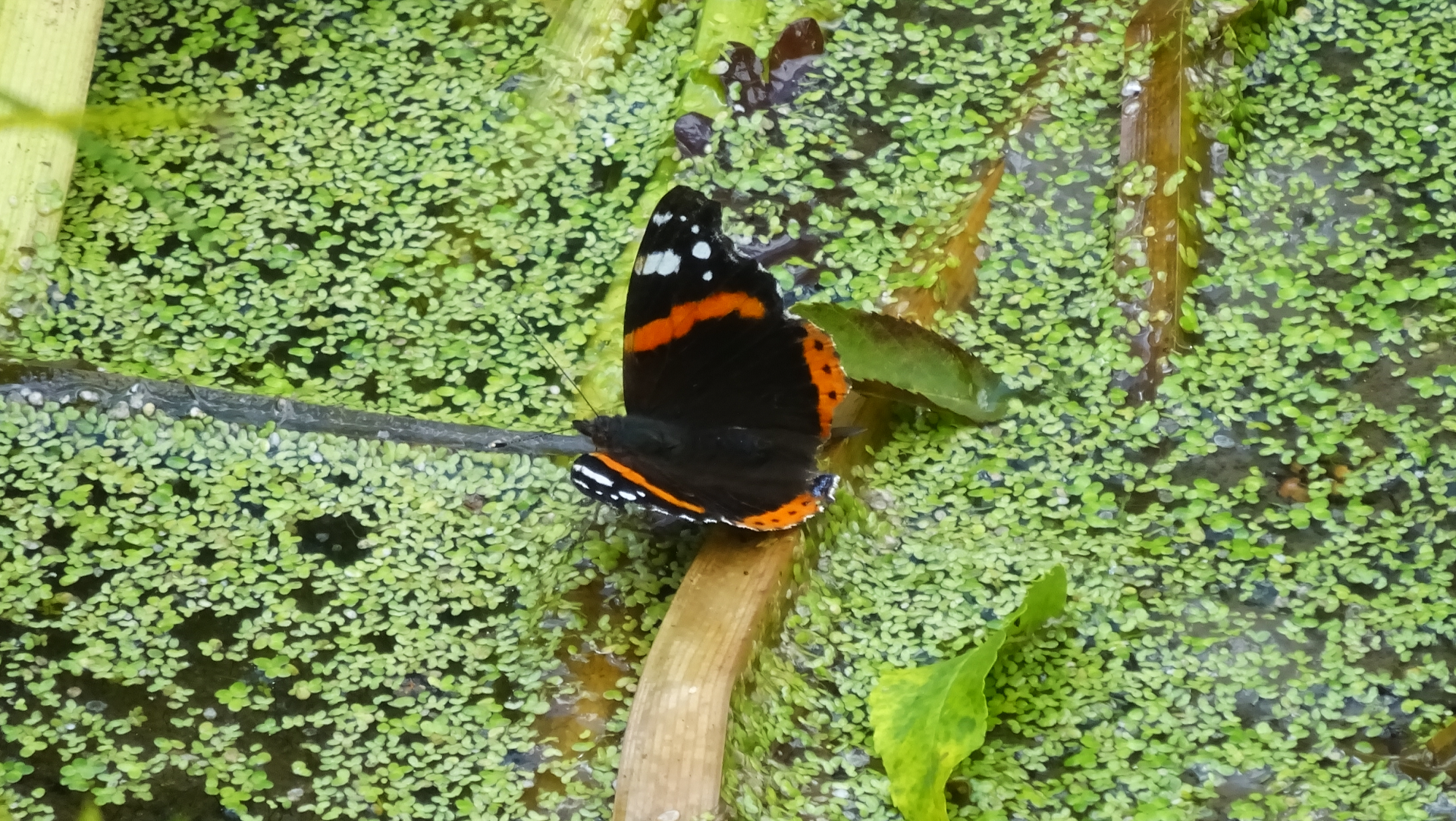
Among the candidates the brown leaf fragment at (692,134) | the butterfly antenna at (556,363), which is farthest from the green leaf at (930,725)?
the brown leaf fragment at (692,134)

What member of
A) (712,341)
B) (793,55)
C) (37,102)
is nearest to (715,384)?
(712,341)

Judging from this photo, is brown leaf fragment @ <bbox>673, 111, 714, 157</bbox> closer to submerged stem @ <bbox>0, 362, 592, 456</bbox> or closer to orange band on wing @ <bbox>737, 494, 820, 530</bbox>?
submerged stem @ <bbox>0, 362, 592, 456</bbox>

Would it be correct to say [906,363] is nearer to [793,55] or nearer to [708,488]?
[708,488]

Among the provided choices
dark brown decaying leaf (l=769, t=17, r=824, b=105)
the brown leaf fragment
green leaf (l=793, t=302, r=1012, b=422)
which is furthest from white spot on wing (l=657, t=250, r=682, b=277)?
dark brown decaying leaf (l=769, t=17, r=824, b=105)

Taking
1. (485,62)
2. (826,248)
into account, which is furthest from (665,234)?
(485,62)

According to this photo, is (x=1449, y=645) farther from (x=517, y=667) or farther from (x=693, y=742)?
(x=517, y=667)

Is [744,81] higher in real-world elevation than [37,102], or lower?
higher
